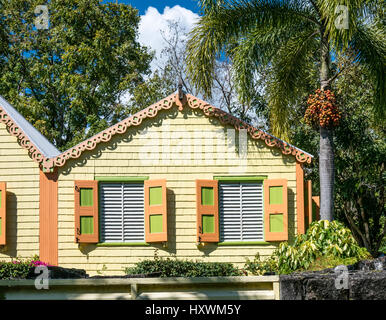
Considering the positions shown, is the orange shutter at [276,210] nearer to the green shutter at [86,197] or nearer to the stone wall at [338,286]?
the green shutter at [86,197]

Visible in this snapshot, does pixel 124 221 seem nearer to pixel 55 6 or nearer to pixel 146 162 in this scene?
pixel 146 162

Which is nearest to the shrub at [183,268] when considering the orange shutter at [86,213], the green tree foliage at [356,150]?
the orange shutter at [86,213]

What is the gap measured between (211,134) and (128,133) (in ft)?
6.38

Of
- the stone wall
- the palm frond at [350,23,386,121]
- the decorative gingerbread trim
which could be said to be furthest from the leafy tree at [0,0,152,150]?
the stone wall

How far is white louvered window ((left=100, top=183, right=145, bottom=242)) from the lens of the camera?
13.5 meters

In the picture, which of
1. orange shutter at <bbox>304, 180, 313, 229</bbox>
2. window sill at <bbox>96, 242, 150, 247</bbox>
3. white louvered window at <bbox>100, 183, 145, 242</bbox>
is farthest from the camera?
orange shutter at <bbox>304, 180, 313, 229</bbox>

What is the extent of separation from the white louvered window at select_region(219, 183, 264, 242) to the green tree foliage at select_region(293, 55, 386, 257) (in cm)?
534

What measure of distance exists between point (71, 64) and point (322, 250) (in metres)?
16.7

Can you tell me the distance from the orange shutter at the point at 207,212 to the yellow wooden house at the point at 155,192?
0.02m

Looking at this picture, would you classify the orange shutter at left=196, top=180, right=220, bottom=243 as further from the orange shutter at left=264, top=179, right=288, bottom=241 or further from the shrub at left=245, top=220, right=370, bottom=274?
the shrub at left=245, top=220, right=370, bottom=274

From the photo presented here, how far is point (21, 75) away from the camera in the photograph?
90.7 feet

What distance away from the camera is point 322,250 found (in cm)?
1130

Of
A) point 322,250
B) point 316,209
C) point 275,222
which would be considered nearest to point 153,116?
point 275,222
